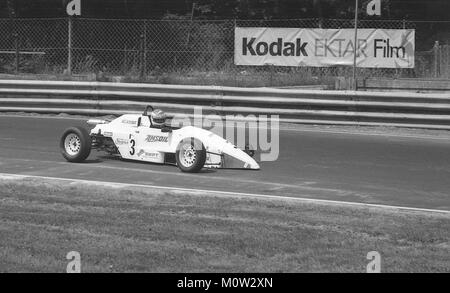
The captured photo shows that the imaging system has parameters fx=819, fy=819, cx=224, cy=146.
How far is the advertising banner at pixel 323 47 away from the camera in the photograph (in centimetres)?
2236

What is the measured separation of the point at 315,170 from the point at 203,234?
169 inches

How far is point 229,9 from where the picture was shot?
98.3 feet

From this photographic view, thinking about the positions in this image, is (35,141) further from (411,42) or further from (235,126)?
(411,42)

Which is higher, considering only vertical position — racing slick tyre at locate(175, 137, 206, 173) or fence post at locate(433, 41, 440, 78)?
fence post at locate(433, 41, 440, 78)

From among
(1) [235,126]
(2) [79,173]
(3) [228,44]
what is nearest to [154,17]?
(3) [228,44]

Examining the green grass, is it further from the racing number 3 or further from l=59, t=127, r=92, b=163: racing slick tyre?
the racing number 3

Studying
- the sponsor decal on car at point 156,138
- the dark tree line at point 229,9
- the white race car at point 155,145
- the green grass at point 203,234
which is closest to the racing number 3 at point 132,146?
the white race car at point 155,145

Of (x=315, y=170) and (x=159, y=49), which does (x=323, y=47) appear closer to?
(x=159, y=49)

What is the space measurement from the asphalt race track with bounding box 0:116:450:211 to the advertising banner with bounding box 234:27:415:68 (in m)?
8.44

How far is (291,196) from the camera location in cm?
952

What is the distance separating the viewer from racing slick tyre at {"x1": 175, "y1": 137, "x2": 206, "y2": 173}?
10961 mm

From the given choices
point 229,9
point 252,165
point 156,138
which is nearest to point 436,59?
point 229,9

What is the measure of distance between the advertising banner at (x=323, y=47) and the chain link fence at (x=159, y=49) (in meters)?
0.32

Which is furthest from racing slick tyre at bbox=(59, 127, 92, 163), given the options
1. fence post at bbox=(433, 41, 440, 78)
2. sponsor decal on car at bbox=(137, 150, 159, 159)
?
fence post at bbox=(433, 41, 440, 78)
